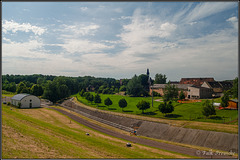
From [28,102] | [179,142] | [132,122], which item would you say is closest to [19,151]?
[179,142]

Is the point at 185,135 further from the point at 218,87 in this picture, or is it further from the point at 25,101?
the point at 25,101

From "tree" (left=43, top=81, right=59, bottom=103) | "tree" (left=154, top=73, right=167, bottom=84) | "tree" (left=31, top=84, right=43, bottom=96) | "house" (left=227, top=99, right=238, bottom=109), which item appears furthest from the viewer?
"tree" (left=154, top=73, right=167, bottom=84)

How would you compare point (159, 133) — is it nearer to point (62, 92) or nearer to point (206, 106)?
point (206, 106)

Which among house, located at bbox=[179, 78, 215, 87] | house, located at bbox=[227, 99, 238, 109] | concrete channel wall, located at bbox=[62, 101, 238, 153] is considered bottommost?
concrete channel wall, located at bbox=[62, 101, 238, 153]

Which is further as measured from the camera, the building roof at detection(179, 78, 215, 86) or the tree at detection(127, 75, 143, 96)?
the tree at detection(127, 75, 143, 96)

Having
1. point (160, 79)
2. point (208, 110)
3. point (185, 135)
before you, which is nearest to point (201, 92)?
point (208, 110)

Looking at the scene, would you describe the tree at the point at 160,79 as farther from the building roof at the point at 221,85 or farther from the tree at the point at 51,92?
the tree at the point at 51,92

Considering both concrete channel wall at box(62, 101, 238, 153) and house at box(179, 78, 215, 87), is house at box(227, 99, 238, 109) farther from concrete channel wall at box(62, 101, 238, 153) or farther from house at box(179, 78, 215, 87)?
house at box(179, 78, 215, 87)

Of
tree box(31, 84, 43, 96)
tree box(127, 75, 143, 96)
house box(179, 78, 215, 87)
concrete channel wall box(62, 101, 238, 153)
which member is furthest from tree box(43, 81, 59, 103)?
house box(179, 78, 215, 87)

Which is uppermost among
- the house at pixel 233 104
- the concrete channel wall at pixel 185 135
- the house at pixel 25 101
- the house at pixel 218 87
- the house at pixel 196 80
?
the house at pixel 196 80

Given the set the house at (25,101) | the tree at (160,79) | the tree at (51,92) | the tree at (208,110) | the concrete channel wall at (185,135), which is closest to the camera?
the concrete channel wall at (185,135)

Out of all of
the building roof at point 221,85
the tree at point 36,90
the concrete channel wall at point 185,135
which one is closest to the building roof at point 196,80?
the building roof at point 221,85
